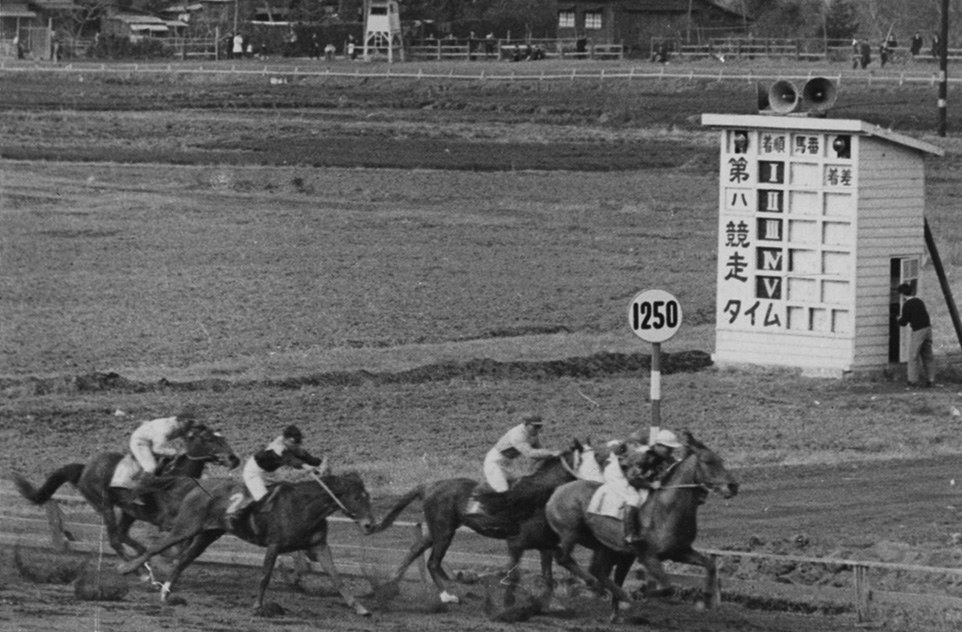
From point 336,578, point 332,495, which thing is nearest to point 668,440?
point 332,495

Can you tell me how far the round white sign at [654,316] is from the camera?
19828 millimetres

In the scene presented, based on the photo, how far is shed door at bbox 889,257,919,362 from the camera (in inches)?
1081

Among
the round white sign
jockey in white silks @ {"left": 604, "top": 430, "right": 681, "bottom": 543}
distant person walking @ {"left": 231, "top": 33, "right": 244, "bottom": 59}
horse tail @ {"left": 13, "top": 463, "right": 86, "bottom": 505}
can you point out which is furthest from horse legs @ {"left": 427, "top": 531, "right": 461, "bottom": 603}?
distant person walking @ {"left": 231, "top": 33, "right": 244, "bottom": 59}

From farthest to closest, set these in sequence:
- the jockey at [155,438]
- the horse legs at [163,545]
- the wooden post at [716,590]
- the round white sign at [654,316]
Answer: the round white sign at [654,316], the jockey at [155,438], the horse legs at [163,545], the wooden post at [716,590]

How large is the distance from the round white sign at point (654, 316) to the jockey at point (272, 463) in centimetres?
402

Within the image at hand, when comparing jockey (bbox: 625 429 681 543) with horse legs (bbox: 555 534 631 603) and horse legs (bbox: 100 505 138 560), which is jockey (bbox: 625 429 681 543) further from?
horse legs (bbox: 100 505 138 560)

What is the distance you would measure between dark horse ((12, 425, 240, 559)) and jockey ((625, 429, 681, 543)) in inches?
152

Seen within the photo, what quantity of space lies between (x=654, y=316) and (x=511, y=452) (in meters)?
2.97

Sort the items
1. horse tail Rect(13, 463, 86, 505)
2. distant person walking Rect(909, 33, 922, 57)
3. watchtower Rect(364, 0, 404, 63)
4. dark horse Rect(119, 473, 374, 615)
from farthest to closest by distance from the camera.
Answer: watchtower Rect(364, 0, 404, 63)
distant person walking Rect(909, 33, 922, 57)
horse tail Rect(13, 463, 86, 505)
dark horse Rect(119, 473, 374, 615)

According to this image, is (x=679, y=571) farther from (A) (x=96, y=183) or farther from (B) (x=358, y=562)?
(A) (x=96, y=183)

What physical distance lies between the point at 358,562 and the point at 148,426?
2308mm

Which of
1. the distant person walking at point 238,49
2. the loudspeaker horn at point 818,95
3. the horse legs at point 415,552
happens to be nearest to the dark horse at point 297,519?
the horse legs at point 415,552

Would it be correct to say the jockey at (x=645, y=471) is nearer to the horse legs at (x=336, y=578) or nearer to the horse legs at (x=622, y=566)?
the horse legs at (x=622, y=566)

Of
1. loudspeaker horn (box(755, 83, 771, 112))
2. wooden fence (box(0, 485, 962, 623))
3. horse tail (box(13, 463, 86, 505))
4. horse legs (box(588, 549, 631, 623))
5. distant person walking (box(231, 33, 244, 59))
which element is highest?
distant person walking (box(231, 33, 244, 59))
